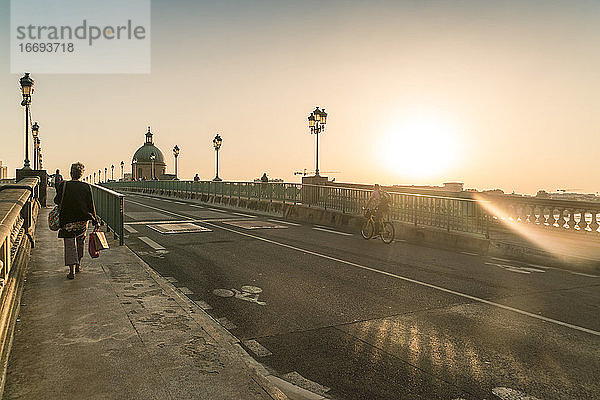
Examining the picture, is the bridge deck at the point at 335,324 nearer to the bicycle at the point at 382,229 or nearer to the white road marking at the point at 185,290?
the white road marking at the point at 185,290

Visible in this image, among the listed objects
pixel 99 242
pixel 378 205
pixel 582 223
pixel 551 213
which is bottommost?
pixel 99 242

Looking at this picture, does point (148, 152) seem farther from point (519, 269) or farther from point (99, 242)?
point (519, 269)

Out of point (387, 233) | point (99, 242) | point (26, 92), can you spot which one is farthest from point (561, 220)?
point (26, 92)

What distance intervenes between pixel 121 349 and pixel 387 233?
1168cm

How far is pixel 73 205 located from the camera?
815 cm

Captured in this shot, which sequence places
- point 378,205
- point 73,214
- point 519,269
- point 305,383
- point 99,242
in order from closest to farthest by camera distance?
point 305,383 < point 73,214 < point 99,242 < point 519,269 < point 378,205

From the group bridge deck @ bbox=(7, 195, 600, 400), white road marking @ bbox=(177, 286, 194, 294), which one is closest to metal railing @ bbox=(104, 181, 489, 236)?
bridge deck @ bbox=(7, 195, 600, 400)

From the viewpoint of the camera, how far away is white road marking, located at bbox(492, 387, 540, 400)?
4316 millimetres

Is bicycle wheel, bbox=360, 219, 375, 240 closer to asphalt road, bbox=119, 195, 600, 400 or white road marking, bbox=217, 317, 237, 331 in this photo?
asphalt road, bbox=119, 195, 600, 400

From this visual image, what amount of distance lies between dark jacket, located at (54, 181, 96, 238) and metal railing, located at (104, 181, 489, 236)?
11169 millimetres

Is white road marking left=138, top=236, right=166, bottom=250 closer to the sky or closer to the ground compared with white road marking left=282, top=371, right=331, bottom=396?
closer to the sky

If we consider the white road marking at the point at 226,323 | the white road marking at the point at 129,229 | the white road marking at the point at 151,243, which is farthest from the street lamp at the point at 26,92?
the white road marking at the point at 226,323

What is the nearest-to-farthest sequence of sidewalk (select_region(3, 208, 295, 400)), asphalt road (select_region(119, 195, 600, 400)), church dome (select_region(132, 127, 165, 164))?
1. sidewalk (select_region(3, 208, 295, 400))
2. asphalt road (select_region(119, 195, 600, 400))
3. church dome (select_region(132, 127, 165, 164))

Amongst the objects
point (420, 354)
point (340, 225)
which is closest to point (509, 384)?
point (420, 354)
